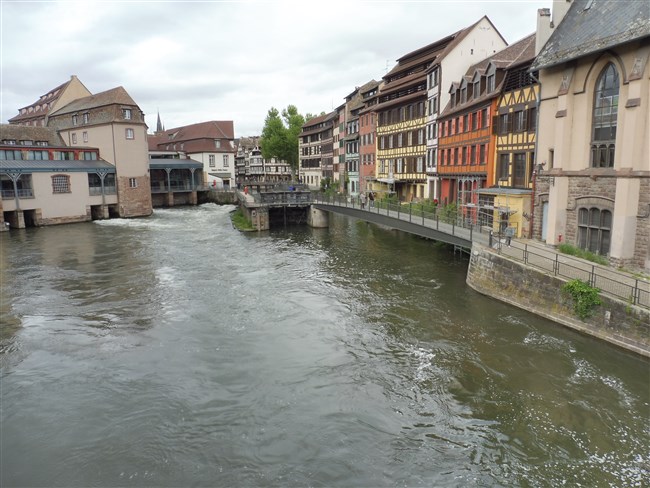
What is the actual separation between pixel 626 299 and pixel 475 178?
18.6m

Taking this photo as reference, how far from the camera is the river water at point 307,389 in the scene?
9648mm

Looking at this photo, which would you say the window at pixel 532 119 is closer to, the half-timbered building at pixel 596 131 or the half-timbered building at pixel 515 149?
the half-timbered building at pixel 515 149

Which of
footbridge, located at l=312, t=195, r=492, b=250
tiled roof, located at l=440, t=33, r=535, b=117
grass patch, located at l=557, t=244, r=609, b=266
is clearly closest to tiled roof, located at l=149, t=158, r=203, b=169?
footbridge, located at l=312, t=195, r=492, b=250

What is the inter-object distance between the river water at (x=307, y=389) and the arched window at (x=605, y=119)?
7136mm

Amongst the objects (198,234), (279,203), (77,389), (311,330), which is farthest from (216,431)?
(279,203)

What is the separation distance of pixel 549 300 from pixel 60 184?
148 ft

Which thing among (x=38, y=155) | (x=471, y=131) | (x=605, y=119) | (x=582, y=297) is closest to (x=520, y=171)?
(x=471, y=131)

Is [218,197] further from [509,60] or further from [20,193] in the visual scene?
[509,60]

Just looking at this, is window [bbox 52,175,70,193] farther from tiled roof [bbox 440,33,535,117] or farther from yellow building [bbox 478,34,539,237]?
yellow building [bbox 478,34,539,237]

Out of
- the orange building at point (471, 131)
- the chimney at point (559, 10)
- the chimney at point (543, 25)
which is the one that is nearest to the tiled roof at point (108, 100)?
the orange building at point (471, 131)

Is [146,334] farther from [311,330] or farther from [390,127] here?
[390,127]

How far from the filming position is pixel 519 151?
26328 mm

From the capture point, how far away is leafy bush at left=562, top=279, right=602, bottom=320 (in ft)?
49.9

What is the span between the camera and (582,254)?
63.3 ft
